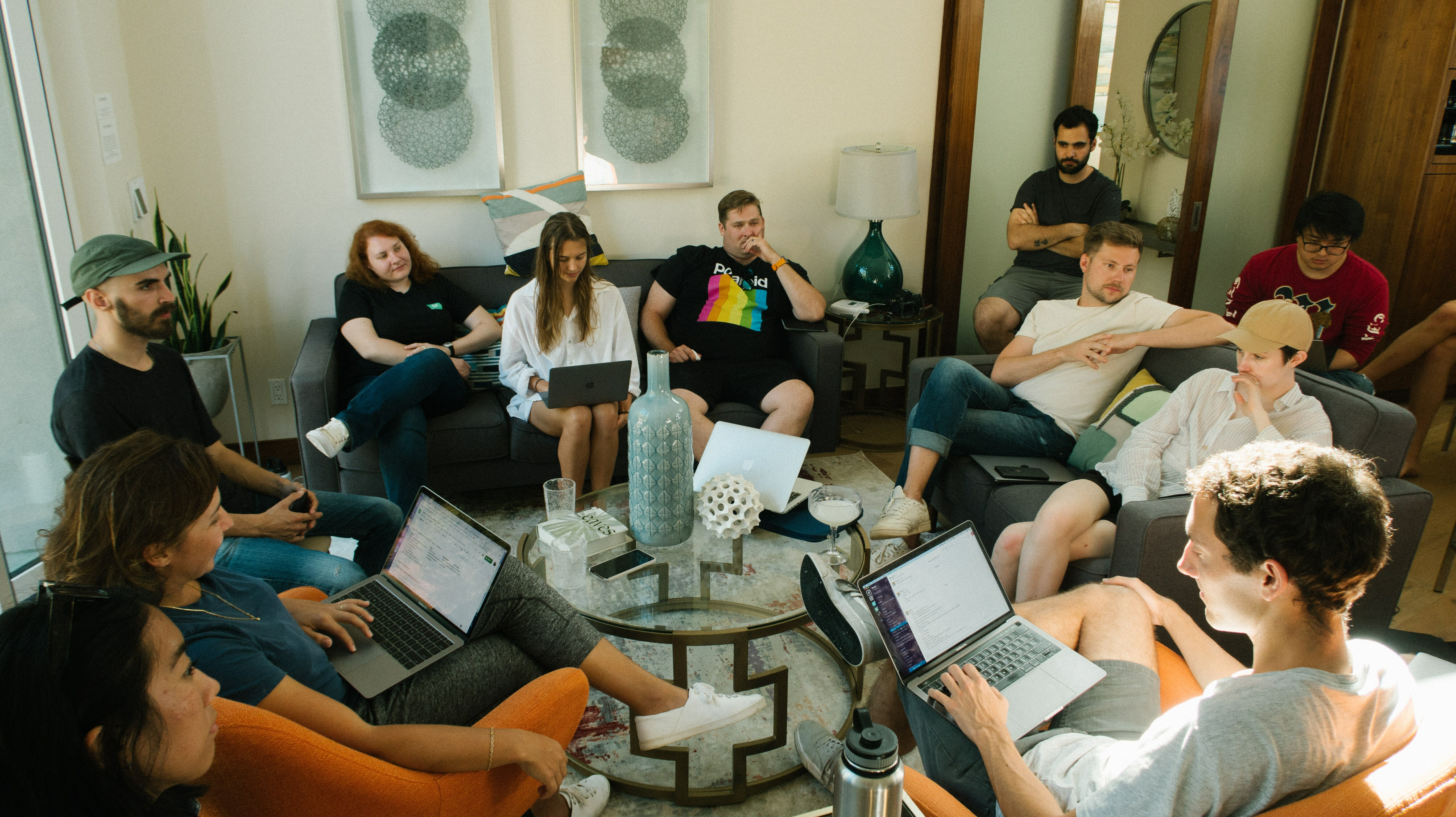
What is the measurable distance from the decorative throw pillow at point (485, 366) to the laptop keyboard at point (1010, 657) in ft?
7.20

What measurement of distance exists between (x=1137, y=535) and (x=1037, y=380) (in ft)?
3.13

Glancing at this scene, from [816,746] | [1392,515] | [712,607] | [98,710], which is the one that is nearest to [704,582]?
[712,607]

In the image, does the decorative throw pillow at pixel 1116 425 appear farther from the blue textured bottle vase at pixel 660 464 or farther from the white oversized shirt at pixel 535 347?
the white oversized shirt at pixel 535 347

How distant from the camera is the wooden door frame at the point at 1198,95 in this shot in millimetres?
4086

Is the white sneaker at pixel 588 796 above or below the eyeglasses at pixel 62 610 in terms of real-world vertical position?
below

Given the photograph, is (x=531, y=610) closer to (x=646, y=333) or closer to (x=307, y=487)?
(x=307, y=487)

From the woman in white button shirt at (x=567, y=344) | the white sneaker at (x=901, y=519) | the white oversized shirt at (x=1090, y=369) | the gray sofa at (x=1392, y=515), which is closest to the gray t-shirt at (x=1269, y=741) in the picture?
the gray sofa at (x=1392, y=515)

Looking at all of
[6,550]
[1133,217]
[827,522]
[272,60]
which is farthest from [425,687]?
[1133,217]

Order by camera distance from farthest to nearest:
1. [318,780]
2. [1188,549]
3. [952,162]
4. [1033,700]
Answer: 1. [952,162]
2. [1033,700]
3. [1188,549]
4. [318,780]

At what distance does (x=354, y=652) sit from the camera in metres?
1.63

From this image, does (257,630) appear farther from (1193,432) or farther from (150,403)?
(1193,432)

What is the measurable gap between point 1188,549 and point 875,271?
2.84 m

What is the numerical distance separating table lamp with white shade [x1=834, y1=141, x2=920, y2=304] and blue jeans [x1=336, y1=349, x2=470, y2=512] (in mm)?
1906

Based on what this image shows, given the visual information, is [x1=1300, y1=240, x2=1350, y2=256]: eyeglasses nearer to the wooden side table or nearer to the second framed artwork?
the wooden side table
